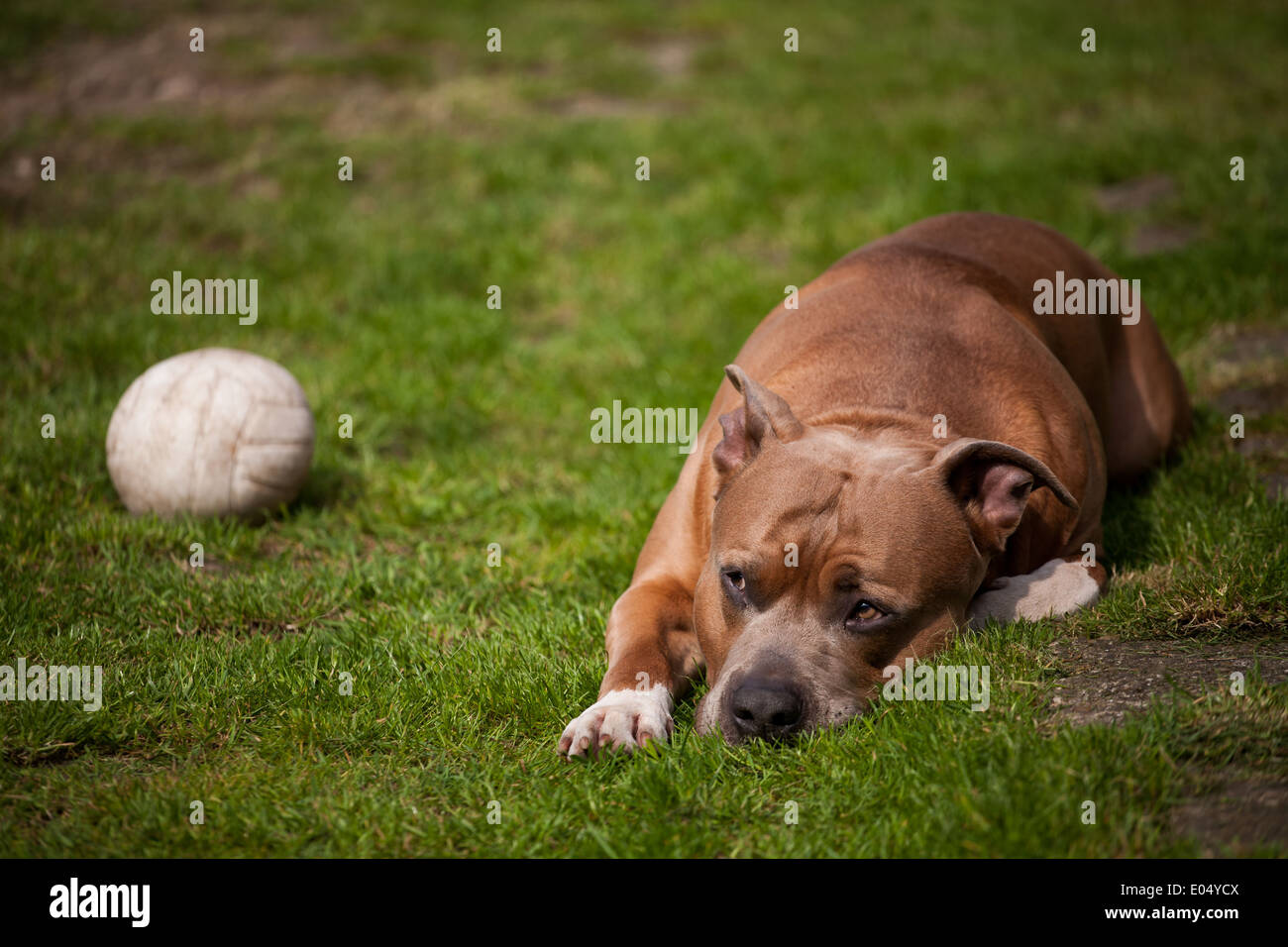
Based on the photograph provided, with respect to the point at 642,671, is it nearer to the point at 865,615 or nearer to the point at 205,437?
the point at 865,615

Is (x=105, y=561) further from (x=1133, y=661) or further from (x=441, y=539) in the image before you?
(x=1133, y=661)

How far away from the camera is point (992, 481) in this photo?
12.6ft

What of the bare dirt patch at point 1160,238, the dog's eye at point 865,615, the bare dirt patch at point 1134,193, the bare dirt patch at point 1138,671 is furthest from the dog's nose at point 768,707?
the bare dirt patch at point 1134,193

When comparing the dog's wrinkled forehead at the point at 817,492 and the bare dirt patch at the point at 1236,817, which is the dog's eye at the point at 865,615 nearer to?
the dog's wrinkled forehead at the point at 817,492

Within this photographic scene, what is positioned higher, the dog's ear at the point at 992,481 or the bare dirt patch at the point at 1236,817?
the dog's ear at the point at 992,481

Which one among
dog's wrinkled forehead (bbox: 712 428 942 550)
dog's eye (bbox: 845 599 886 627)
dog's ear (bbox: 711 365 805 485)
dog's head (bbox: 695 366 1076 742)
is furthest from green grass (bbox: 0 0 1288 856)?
dog's ear (bbox: 711 365 805 485)

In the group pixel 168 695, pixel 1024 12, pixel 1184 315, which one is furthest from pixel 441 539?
pixel 1024 12

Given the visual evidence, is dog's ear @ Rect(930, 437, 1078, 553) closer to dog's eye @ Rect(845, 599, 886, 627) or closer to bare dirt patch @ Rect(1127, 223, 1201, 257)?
dog's eye @ Rect(845, 599, 886, 627)

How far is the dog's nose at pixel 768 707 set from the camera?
11.6 feet

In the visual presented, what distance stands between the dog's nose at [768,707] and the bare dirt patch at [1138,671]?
75 cm

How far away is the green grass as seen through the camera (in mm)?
3371

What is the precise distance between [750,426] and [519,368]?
363 centimetres
